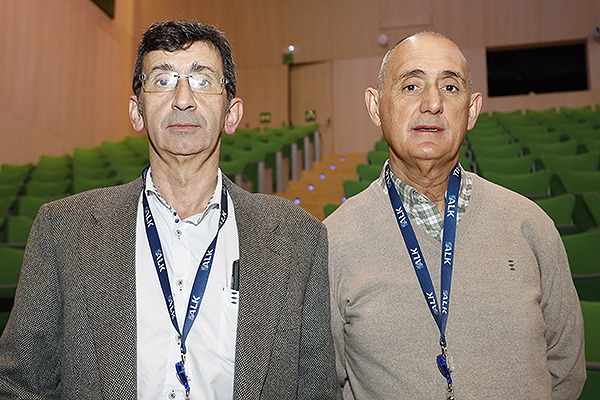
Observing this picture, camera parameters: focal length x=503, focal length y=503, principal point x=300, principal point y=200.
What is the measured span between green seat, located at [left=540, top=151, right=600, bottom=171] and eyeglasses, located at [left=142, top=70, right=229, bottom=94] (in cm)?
359

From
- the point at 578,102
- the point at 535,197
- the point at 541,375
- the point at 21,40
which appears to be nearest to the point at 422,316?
the point at 541,375

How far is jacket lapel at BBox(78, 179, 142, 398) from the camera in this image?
1.07m

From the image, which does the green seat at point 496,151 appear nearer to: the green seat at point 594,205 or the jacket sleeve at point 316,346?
the green seat at point 594,205

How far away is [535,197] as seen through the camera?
10.8 ft

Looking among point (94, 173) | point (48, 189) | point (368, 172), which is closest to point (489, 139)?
point (368, 172)

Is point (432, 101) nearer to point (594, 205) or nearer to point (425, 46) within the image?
point (425, 46)

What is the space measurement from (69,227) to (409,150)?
877 millimetres

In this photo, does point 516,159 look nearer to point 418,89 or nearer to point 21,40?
point 418,89

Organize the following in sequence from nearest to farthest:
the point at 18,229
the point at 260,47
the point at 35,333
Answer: the point at 35,333 → the point at 18,229 → the point at 260,47

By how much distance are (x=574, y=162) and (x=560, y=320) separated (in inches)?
128

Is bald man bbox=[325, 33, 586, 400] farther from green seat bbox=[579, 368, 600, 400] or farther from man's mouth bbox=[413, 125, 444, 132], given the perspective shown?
green seat bbox=[579, 368, 600, 400]

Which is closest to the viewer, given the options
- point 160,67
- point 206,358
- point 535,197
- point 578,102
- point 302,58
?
point 206,358

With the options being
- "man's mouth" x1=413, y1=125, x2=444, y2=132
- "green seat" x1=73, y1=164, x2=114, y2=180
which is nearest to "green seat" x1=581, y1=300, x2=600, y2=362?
"man's mouth" x1=413, y1=125, x2=444, y2=132

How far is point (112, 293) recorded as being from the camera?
1.13 metres
